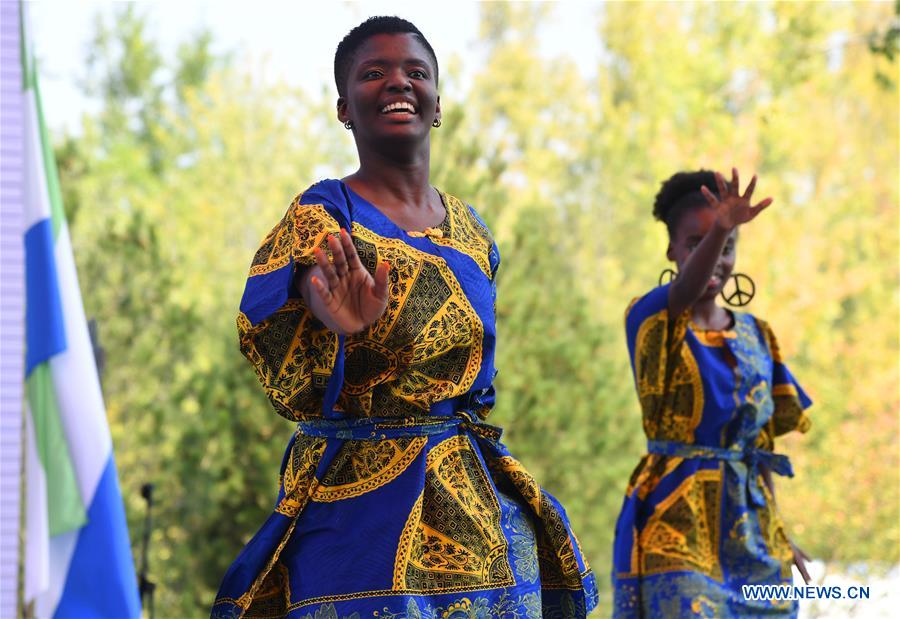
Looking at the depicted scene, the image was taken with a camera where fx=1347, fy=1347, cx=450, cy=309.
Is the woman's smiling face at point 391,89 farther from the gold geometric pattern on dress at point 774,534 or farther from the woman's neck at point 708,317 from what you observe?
the gold geometric pattern on dress at point 774,534

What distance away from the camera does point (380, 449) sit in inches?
112

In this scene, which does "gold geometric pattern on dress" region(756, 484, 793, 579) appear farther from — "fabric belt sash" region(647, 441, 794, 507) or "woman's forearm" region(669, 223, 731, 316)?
"woman's forearm" region(669, 223, 731, 316)

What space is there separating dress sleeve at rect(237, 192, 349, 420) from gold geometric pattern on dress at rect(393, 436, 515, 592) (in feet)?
1.02

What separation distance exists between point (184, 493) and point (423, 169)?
10380 millimetres

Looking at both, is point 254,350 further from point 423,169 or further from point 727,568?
point 727,568

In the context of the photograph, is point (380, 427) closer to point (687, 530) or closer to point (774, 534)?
point (687, 530)

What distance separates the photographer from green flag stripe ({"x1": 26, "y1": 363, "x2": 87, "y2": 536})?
167 inches

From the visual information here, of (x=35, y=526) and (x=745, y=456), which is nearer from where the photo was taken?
(x=35, y=526)

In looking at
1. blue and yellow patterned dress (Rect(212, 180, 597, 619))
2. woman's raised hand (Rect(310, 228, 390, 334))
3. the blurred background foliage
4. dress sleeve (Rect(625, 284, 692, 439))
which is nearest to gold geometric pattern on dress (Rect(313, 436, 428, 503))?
blue and yellow patterned dress (Rect(212, 180, 597, 619))

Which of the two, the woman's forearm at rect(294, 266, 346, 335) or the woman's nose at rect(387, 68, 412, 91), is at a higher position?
the woman's nose at rect(387, 68, 412, 91)

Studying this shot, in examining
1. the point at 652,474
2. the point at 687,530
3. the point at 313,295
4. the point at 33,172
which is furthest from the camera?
the point at 652,474

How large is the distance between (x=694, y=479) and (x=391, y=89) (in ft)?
7.24

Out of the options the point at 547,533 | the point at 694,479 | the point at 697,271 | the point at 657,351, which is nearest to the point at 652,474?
the point at 694,479

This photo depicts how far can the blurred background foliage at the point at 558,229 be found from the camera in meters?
12.8
